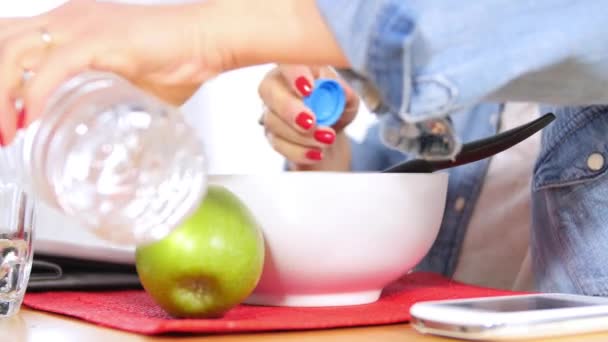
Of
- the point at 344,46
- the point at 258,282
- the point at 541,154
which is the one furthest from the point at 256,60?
the point at 541,154

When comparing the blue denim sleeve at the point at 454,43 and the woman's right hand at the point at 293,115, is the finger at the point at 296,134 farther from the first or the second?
the blue denim sleeve at the point at 454,43

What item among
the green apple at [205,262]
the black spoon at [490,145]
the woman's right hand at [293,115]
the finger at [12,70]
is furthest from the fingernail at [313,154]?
the finger at [12,70]

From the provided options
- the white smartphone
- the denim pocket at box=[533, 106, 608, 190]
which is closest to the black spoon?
the denim pocket at box=[533, 106, 608, 190]

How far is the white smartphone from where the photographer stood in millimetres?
495

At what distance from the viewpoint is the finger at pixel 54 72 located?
1.53ft

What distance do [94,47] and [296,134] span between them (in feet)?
1.17

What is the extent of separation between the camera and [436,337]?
20.8 inches

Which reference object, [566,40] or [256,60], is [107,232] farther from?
[566,40]

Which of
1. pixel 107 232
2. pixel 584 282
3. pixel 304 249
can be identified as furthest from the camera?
pixel 584 282

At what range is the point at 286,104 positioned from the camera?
2.59 feet

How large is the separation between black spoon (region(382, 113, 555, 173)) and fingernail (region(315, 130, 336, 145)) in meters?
0.10

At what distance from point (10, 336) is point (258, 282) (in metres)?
0.17

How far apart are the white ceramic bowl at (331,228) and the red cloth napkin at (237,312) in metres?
0.02

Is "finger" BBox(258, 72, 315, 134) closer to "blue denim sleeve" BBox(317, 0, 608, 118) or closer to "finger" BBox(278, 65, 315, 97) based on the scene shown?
"finger" BBox(278, 65, 315, 97)
